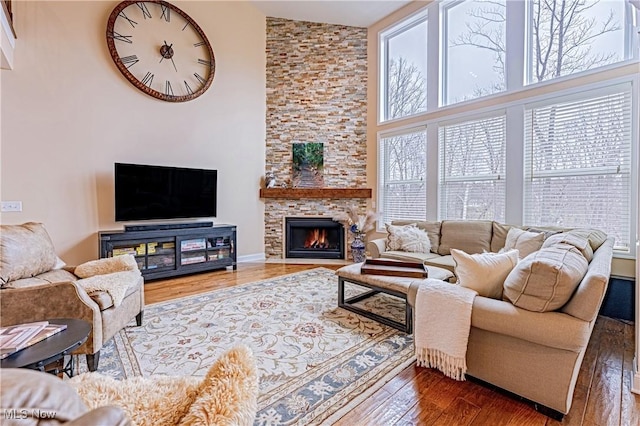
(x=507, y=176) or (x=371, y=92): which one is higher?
(x=371, y=92)

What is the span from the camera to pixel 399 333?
2.47m

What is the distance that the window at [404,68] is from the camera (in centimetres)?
498

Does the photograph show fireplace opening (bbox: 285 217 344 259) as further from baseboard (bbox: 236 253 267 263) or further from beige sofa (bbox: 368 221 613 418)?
beige sofa (bbox: 368 221 613 418)

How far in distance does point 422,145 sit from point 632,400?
388 cm

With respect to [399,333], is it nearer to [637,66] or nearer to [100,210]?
[637,66]

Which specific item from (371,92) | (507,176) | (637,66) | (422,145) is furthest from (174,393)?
(371,92)

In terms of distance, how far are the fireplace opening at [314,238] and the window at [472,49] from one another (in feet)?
9.38

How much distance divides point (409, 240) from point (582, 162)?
2.04 m

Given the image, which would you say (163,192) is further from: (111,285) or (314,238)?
(314,238)

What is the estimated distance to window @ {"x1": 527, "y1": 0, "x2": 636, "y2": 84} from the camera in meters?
3.08

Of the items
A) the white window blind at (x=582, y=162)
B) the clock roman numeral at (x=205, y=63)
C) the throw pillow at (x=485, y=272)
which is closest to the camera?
the throw pillow at (x=485, y=272)

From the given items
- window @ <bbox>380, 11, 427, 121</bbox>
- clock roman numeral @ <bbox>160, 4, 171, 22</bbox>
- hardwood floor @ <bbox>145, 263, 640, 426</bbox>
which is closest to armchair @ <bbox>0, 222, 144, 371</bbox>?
hardwood floor @ <bbox>145, 263, 640, 426</bbox>

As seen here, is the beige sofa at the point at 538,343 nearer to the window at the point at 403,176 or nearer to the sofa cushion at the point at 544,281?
the sofa cushion at the point at 544,281
